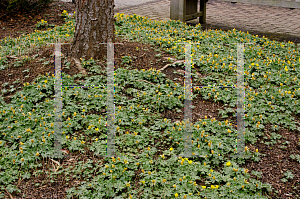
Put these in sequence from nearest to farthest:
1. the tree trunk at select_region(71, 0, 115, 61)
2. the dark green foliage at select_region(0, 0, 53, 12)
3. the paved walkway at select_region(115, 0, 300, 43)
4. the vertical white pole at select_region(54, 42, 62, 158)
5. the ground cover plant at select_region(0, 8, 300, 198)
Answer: the ground cover plant at select_region(0, 8, 300, 198) → the vertical white pole at select_region(54, 42, 62, 158) → the tree trunk at select_region(71, 0, 115, 61) → the dark green foliage at select_region(0, 0, 53, 12) → the paved walkway at select_region(115, 0, 300, 43)

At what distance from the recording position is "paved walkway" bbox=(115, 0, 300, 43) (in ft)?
23.4

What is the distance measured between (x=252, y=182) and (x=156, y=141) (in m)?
1.00

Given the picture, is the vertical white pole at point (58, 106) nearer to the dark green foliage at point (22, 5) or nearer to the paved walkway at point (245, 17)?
the dark green foliage at point (22, 5)

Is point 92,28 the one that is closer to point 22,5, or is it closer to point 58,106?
point 58,106

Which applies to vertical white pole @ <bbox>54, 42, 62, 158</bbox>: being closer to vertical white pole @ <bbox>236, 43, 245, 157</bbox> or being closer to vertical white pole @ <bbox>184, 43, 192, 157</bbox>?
vertical white pole @ <bbox>184, 43, 192, 157</bbox>

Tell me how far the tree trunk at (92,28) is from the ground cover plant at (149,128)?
26 centimetres

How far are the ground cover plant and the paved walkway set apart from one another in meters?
2.44

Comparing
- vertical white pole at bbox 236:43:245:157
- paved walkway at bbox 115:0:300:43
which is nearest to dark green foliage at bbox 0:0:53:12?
paved walkway at bbox 115:0:300:43

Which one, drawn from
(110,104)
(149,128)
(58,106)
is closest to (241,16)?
(110,104)

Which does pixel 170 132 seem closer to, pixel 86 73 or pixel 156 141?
pixel 156 141

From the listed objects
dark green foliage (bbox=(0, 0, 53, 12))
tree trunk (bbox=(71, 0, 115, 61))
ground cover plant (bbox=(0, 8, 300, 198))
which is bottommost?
ground cover plant (bbox=(0, 8, 300, 198))

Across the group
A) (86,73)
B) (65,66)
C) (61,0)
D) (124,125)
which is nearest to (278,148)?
(124,125)

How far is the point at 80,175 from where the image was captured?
8.71 feet

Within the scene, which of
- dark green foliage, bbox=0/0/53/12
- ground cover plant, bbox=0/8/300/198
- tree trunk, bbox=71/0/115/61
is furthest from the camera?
dark green foliage, bbox=0/0/53/12
